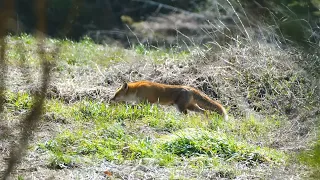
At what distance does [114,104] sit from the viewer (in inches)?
333

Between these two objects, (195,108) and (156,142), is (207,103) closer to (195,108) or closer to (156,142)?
(195,108)

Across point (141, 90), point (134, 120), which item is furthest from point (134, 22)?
point (134, 120)

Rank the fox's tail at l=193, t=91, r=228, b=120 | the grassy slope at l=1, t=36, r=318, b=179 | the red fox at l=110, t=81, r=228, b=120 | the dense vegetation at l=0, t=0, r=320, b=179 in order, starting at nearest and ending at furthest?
the dense vegetation at l=0, t=0, r=320, b=179, the grassy slope at l=1, t=36, r=318, b=179, the fox's tail at l=193, t=91, r=228, b=120, the red fox at l=110, t=81, r=228, b=120

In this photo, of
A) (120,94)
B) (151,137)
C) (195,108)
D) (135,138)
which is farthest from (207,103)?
(135,138)

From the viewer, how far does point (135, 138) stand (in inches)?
261

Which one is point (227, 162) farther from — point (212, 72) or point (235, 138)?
point (212, 72)

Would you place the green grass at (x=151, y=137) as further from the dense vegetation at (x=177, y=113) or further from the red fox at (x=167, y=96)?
the red fox at (x=167, y=96)

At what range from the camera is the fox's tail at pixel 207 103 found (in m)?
8.28

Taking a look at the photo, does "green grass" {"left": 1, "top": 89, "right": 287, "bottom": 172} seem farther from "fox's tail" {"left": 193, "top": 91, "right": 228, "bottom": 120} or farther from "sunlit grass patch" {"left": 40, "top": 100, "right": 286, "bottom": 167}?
"fox's tail" {"left": 193, "top": 91, "right": 228, "bottom": 120}

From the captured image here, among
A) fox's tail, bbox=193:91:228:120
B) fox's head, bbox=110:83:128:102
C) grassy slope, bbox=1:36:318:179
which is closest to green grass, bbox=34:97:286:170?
grassy slope, bbox=1:36:318:179

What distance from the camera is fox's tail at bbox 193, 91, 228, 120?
828 cm

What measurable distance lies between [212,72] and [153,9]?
875cm

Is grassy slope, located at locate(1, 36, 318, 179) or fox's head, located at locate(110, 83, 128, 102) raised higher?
grassy slope, located at locate(1, 36, 318, 179)

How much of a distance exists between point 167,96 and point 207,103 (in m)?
0.58
